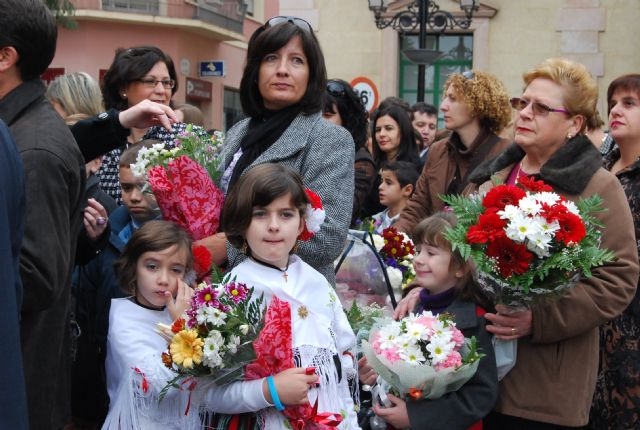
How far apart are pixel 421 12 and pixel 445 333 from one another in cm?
1184

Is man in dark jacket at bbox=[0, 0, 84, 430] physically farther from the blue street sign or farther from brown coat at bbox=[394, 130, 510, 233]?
the blue street sign

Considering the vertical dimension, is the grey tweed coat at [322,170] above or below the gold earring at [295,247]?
above

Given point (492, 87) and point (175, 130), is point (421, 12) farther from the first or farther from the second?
point (175, 130)

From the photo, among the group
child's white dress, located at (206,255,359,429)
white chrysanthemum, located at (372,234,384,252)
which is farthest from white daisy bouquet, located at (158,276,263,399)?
white chrysanthemum, located at (372,234,384,252)

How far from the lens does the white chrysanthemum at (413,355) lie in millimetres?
3963

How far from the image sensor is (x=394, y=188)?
7.65 m

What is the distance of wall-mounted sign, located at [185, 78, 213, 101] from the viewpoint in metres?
26.4

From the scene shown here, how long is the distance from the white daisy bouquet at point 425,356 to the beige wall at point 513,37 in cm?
1879

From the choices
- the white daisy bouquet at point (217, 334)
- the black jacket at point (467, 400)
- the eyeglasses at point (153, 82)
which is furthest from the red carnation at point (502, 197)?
the eyeglasses at point (153, 82)

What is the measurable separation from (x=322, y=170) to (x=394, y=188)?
12.1ft

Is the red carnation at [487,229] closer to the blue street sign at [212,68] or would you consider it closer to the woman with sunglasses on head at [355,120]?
the woman with sunglasses on head at [355,120]

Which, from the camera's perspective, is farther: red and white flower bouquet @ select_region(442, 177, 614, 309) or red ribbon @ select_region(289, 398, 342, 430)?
red and white flower bouquet @ select_region(442, 177, 614, 309)

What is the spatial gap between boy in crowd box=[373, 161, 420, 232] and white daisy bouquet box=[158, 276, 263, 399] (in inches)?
157

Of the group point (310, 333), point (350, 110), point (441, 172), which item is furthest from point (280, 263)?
point (350, 110)
